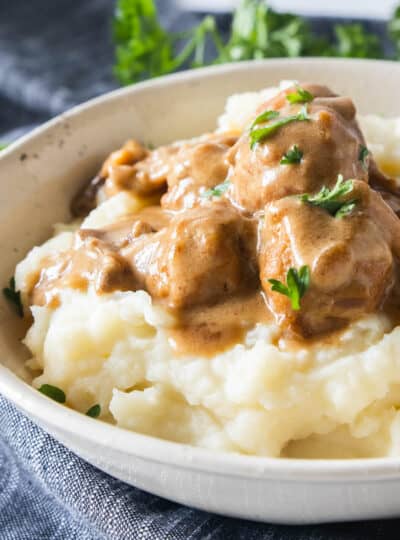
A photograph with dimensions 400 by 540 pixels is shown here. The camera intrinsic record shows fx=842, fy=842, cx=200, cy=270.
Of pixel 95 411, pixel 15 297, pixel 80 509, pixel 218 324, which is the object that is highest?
pixel 218 324

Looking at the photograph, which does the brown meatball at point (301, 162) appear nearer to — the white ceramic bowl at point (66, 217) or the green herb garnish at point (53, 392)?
the green herb garnish at point (53, 392)

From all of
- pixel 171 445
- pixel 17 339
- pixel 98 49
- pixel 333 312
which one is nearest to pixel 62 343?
pixel 17 339

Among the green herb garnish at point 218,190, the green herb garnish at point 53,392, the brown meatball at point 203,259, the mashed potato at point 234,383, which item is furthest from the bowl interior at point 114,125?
the green herb garnish at point 218,190

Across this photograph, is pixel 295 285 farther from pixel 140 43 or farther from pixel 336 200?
pixel 140 43

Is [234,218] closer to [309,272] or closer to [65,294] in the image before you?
[309,272]

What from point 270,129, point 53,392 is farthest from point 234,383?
point 270,129

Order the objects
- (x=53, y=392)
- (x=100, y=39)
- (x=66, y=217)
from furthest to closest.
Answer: (x=100, y=39)
(x=66, y=217)
(x=53, y=392)
